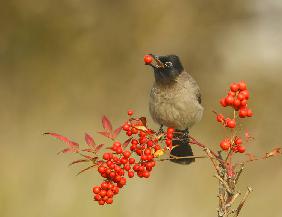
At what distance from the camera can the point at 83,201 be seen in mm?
6078

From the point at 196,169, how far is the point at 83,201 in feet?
4.74

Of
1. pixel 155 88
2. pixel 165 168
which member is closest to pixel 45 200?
pixel 165 168

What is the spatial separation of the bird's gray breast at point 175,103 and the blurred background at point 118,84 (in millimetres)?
1547

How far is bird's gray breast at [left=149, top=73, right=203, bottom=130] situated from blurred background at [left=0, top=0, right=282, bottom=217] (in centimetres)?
155

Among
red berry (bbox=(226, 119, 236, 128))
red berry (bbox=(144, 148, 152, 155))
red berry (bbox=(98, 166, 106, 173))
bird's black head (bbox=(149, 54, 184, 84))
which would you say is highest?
bird's black head (bbox=(149, 54, 184, 84))

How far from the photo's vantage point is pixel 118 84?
27.5 feet

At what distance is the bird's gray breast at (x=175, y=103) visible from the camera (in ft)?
15.7

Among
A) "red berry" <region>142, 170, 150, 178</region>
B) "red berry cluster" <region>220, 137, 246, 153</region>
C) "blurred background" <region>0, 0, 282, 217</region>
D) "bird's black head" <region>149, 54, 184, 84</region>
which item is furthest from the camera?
"blurred background" <region>0, 0, 282, 217</region>

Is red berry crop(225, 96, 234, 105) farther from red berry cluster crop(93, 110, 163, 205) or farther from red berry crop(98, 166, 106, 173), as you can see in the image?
red berry crop(98, 166, 106, 173)

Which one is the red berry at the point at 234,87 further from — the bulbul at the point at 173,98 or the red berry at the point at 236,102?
the bulbul at the point at 173,98

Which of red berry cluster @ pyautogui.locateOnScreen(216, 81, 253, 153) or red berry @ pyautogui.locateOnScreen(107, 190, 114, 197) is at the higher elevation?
red berry cluster @ pyautogui.locateOnScreen(216, 81, 253, 153)

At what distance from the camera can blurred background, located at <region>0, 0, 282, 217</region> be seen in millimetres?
6227

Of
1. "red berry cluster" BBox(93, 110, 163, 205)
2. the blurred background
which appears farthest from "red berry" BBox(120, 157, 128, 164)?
the blurred background

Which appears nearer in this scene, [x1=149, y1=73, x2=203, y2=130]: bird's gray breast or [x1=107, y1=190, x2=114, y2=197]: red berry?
[x1=107, y1=190, x2=114, y2=197]: red berry
